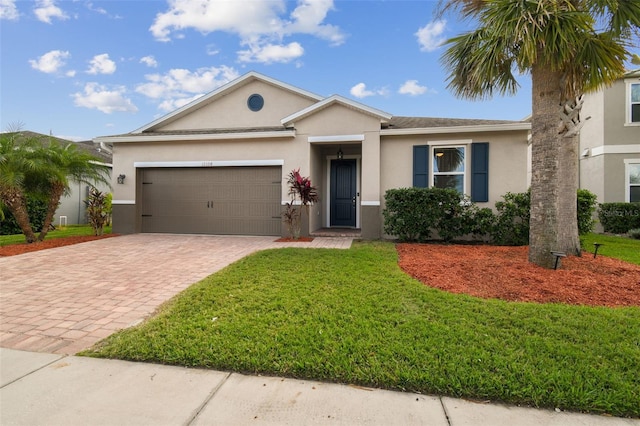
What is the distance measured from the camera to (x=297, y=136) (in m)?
10.2

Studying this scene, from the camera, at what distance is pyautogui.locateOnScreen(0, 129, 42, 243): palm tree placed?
816 cm

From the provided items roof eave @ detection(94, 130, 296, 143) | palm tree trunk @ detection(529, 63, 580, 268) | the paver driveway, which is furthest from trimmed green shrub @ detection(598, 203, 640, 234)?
roof eave @ detection(94, 130, 296, 143)

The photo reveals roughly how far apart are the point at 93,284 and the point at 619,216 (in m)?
16.2

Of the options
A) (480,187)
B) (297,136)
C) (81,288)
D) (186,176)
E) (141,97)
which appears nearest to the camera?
(81,288)

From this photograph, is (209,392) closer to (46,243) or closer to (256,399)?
(256,399)

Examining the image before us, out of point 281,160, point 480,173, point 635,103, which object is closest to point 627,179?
point 635,103

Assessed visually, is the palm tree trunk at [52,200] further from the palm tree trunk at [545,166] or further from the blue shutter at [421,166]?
the palm tree trunk at [545,166]

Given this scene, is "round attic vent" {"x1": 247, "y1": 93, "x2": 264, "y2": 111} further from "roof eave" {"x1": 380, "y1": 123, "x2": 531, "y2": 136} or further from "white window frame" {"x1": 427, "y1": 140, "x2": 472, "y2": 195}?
"white window frame" {"x1": 427, "y1": 140, "x2": 472, "y2": 195}

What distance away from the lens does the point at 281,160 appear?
33.7 feet

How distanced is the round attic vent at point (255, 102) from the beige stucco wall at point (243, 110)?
0.12 metres

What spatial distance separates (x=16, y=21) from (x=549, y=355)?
14.8 metres

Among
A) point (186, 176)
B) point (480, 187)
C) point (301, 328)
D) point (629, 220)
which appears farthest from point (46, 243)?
point (629, 220)

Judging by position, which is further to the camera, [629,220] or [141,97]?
[141,97]

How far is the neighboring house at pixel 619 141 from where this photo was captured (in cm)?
1174
